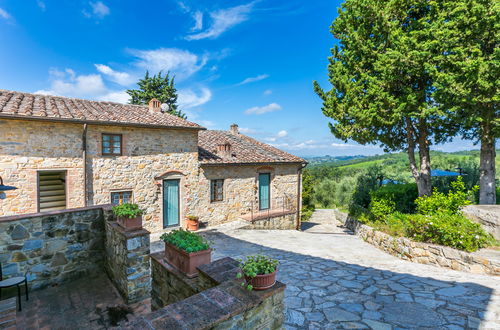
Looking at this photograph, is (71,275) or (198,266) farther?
(71,275)

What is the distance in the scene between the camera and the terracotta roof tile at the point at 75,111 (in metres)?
8.09

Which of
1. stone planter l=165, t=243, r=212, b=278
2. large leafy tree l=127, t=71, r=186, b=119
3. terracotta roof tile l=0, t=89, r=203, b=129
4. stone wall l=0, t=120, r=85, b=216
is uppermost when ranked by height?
large leafy tree l=127, t=71, r=186, b=119

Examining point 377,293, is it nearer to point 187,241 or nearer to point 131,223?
point 187,241

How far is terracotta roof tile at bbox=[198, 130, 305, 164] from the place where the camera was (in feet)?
42.1

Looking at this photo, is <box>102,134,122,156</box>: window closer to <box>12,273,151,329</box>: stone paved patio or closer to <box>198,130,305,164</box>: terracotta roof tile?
<box>198,130,305,164</box>: terracotta roof tile

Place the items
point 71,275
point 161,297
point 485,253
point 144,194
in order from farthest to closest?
point 144,194 < point 485,253 < point 71,275 < point 161,297

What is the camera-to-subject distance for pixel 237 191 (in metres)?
13.2

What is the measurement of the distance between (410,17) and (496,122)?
543 cm

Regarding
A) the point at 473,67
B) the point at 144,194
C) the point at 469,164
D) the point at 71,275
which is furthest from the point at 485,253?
the point at 469,164

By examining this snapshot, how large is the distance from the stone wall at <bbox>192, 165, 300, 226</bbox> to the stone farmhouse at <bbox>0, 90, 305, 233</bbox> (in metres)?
0.05

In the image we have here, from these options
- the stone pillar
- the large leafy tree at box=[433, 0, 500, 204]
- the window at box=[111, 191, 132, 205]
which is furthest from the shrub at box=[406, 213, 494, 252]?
the window at box=[111, 191, 132, 205]

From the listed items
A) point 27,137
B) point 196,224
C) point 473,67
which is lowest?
point 196,224

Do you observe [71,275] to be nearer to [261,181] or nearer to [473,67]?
[261,181]

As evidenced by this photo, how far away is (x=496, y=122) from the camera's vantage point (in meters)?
8.34
